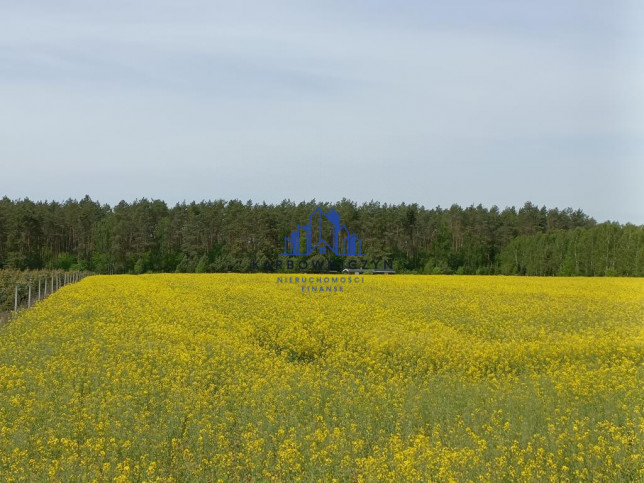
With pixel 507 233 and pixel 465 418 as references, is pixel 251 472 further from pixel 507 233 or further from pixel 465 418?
pixel 507 233

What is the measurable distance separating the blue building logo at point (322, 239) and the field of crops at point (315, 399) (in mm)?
51587

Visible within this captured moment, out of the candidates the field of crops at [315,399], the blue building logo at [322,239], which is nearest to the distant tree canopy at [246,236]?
the blue building logo at [322,239]

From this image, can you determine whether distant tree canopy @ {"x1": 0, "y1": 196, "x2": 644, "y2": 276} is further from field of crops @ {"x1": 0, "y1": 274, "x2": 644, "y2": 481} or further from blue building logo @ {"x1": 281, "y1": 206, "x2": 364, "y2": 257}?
field of crops @ {"x1": 0, "y1": 274, "x2": 644, "y2": 481}

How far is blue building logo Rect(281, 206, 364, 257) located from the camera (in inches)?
2729

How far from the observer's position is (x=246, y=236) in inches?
3004

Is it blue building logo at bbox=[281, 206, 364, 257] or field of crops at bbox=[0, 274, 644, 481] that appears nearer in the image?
field of crops at bbox=[0, 274, 644, 481]

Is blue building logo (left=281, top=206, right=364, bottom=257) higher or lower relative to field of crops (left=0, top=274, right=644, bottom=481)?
higher

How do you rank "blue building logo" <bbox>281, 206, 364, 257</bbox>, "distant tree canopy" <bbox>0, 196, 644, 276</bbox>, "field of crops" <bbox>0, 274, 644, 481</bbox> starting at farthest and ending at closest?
"distant tree canopy" <bbox>0, 196, 644, 276</bbox>
"blue building logo" <bbox>281, 206, 364, 257</bbox>
"field of crops" <bbox>0, 274, 644, 481</bbox>

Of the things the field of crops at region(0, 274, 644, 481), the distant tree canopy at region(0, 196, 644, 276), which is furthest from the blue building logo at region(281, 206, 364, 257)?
the field of crops at region(0, 274, 644, 481)

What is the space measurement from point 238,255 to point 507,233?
3690 cm

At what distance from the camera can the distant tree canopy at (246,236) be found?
73062 mm

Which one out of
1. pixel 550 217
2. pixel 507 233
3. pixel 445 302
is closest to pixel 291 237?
pixel 507 233

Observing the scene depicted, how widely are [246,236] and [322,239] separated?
11.1 m

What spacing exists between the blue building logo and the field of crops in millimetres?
51587
